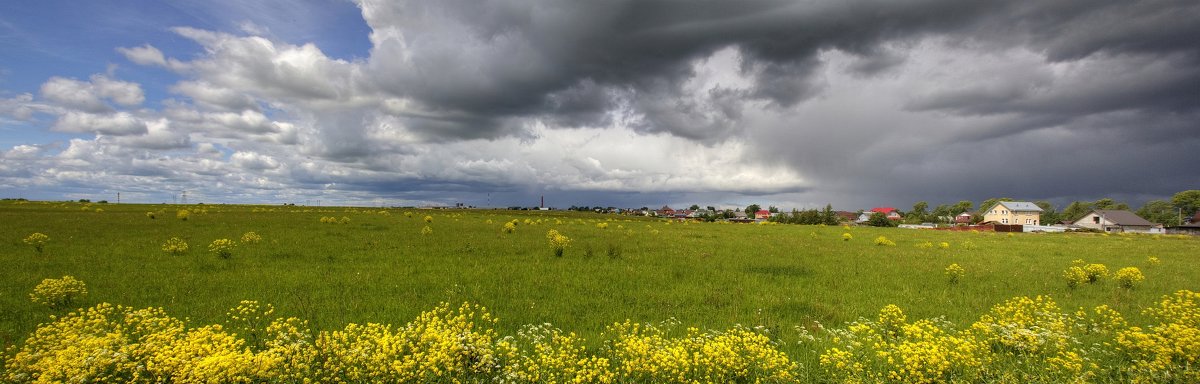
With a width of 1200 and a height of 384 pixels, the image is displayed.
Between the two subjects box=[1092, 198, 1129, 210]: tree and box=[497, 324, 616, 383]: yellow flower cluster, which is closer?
box=[497, 324, 616, 383]: yellow flower cluster

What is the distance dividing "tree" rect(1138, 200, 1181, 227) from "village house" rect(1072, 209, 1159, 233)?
21.3m

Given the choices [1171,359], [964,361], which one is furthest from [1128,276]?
[964,361]

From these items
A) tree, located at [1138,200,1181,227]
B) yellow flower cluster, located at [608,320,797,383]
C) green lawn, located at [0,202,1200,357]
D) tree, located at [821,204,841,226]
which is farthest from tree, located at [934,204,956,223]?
yellow flower cluster, located at [608,320,797,383]

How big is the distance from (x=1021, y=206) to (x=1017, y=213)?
2.88 metres

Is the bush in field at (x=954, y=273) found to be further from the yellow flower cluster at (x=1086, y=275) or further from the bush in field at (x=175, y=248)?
the bush in field at (x=175, y=248)

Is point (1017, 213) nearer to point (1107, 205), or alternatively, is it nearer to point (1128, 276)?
point (1107, 205)

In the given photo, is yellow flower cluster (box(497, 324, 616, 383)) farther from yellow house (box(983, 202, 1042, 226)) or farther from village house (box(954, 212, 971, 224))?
village house (box(954, 212, 971, 224))

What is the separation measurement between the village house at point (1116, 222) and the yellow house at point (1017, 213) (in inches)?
365

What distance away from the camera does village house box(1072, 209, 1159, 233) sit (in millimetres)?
94688

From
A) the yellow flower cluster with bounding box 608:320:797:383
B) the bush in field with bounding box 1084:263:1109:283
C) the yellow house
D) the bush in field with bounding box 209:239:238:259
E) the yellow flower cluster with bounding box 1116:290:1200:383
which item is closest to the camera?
the yellow flower cluster with bounding box 608:320:797:383

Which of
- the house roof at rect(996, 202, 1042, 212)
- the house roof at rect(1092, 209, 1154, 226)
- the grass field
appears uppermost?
the house roof at rect(996, 202, 1042, 212)

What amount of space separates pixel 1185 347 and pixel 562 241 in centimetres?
1657

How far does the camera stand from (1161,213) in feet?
382

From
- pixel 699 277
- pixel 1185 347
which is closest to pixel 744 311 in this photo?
pixel 699 277
